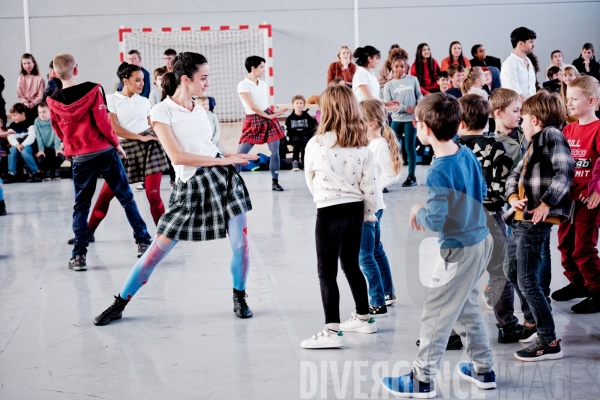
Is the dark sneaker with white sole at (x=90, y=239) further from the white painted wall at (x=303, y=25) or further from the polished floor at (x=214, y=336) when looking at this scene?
the white painted wall at (x=303, y=25)

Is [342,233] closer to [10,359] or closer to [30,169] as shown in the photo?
[10,359]

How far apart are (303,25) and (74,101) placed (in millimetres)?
8426

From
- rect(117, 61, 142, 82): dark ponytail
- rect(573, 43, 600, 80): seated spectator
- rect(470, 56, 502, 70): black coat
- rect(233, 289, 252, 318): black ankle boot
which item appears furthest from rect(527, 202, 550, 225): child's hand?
rect(573, 43, 600, 80): seated spectator

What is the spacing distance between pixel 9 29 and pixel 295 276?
390 inches

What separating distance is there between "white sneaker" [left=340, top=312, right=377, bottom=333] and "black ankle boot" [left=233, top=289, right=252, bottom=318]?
0.57 metres

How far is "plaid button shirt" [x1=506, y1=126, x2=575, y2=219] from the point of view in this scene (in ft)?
10.4

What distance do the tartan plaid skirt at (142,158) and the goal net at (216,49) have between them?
697 cm

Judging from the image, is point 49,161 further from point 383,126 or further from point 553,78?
point 383,126

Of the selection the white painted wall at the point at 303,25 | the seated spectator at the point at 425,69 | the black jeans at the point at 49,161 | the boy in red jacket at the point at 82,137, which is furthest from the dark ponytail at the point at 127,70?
the white painted wall at the point at 303,25

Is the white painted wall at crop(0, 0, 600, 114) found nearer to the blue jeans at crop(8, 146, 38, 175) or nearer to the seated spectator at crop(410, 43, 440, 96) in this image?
the seated spectator at crop(410, 43, 440, 96)

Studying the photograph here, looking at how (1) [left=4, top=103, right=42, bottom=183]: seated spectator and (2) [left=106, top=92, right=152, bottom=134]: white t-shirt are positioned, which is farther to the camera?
(1) [left=4, top=103, right=42, bottom=183]: seated spectator

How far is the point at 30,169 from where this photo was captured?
10344 millimetres

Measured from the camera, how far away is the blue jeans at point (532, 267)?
316 centimetres

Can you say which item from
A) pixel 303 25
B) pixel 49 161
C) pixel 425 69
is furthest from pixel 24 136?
pixel 425 69
